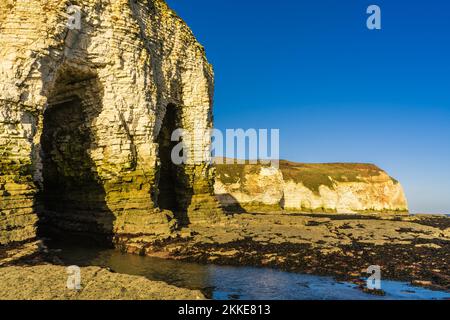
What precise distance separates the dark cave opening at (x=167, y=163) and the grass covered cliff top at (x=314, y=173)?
32.2m

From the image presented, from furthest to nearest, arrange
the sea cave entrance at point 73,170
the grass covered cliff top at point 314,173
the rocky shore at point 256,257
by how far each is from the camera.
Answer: the grass covered cliff top at point 314,173 → the sea cave entrance at point 73,170 → the rocky shore at point 256,257

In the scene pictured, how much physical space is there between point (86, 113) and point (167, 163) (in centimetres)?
1069

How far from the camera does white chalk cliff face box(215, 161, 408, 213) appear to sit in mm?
66875

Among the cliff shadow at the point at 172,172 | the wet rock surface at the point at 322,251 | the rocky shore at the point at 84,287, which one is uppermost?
the cliff shadow at the point at 172,172

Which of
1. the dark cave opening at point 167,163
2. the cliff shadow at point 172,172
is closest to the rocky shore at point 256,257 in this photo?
the cliff shadow at point 172,172

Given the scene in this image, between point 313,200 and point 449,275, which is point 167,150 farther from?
point 313,200

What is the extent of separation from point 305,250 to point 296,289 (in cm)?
778

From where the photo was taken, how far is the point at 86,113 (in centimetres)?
2638

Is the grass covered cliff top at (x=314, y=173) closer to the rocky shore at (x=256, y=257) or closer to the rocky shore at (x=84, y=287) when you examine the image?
the rocky shore at (x=256, y=257)

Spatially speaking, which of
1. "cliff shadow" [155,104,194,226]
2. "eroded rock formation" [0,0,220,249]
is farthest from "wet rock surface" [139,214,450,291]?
"cliff shadow" [155,104,194,226]

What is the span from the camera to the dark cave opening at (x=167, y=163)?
3494 centimetres

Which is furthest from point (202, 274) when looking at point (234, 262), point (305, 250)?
point (305, 250)

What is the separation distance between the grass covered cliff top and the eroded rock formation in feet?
116

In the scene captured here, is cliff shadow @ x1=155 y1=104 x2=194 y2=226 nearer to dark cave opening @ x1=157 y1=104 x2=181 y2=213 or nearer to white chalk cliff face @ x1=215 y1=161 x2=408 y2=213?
dark cave opening @ x1=157 y1=104 x2=181 y2=213
